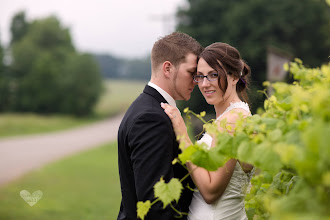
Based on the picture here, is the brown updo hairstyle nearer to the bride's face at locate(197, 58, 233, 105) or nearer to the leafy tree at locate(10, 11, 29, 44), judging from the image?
the bride's face at locate(197, 58, 233, 105)

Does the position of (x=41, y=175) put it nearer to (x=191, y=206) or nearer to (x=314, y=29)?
(x=191, y=206)

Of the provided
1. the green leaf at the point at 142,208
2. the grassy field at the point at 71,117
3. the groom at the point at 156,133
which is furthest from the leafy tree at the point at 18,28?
the green leaf at the point at 142,208

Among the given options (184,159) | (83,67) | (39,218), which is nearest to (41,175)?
(39,218)

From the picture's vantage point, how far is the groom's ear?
2.92 metres

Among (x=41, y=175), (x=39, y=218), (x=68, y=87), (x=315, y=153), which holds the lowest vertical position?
(x=68, y=87)

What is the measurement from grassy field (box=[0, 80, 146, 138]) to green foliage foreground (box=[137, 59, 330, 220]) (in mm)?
27916

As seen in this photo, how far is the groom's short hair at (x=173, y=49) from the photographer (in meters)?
2.93

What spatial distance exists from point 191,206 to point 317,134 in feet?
6.20

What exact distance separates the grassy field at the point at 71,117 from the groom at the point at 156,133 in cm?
2675

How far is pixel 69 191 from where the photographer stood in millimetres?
12102

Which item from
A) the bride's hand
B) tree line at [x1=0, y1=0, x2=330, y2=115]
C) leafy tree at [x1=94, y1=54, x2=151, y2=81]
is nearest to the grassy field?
leafy tree at [x1=94, y1=54, x2=151, y2=81]

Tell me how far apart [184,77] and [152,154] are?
0.76 metres

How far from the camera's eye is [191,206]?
2.88 meters

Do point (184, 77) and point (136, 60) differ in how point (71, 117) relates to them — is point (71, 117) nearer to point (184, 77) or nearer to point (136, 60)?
point (184, 77)
